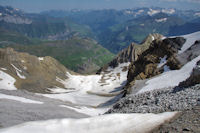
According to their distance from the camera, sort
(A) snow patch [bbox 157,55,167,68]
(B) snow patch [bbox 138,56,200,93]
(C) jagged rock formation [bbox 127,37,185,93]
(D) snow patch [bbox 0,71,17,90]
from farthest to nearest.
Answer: (D) snow patch [bbox 0,71,17,90], (A) snow patch [bbox 157,55,167,68], (C) jagged rock formation [bbox 127,37,185,93], (B) snow patch [bbox 138,56,200,93]

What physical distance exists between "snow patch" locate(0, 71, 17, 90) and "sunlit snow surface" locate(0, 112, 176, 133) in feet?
239

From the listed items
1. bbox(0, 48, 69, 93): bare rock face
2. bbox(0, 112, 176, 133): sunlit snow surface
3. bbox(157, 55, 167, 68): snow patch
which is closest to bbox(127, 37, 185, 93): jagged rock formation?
bbox(157, 55, 167, 68): snow patch

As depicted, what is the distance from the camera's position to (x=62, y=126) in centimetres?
1588

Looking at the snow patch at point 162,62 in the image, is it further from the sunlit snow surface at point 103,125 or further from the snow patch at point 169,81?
the sunlit snow surface at point 103,125

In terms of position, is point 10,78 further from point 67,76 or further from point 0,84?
point 67,76

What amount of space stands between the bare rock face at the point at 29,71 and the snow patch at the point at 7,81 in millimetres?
2640

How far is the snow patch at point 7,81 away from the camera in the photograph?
8179 centimetres

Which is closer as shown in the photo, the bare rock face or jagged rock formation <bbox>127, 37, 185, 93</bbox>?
jagged rock formation <bbox>127, 37, 185, 93</bbox>

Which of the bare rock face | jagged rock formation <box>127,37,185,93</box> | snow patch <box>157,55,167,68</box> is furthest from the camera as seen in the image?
the bare rock face

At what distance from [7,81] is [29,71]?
31650 millimetres

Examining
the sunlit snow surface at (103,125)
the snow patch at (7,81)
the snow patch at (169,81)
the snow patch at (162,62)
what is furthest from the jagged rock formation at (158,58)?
the snow patch at (7,81)

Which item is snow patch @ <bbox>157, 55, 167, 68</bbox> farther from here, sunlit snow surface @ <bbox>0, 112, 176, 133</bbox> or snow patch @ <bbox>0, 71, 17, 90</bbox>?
snow patch @ <bbox>0, 71, 17, 90</bbox>

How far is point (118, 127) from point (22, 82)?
304ft

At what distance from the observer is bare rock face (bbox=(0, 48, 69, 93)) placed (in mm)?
99706
